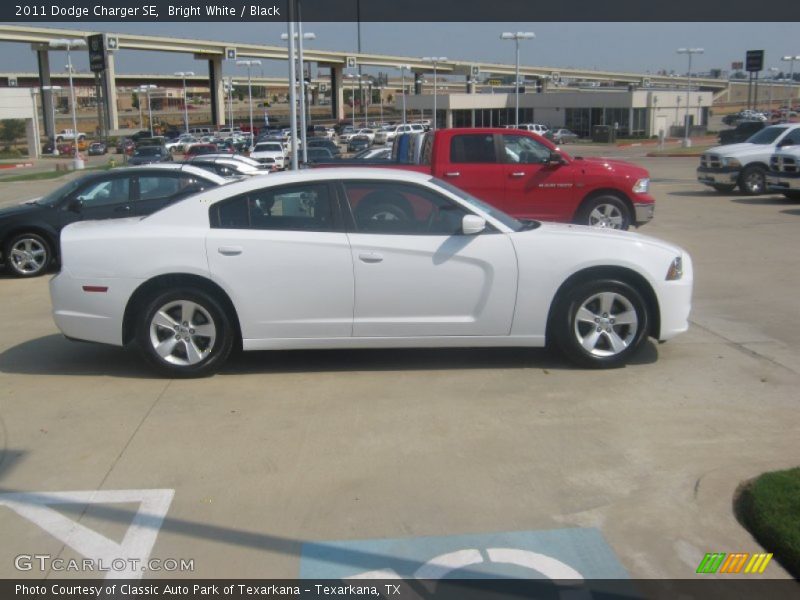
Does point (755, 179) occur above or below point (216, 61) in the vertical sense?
below

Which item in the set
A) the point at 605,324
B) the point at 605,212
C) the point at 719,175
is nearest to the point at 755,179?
the point at 719,175

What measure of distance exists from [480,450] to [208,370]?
2.51m

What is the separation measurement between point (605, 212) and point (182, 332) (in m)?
8.52

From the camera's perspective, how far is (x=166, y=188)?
488 inches

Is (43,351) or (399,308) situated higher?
(399,308)

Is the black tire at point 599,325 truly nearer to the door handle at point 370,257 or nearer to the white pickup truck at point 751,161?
the door handle at point 370,257

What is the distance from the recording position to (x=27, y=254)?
1202 centimetres

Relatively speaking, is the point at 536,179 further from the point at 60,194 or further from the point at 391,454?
the point at 391,454

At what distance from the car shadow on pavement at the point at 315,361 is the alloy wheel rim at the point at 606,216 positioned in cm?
607

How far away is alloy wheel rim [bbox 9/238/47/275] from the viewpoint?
1195 cm

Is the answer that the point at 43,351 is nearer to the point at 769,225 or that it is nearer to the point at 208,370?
the point at 208,370

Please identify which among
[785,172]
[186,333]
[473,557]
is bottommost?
[473,557]

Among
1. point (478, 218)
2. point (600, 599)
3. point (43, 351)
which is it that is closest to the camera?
point (600, 599)

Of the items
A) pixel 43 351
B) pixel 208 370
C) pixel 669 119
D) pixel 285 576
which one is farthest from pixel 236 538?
pixel 669 119
